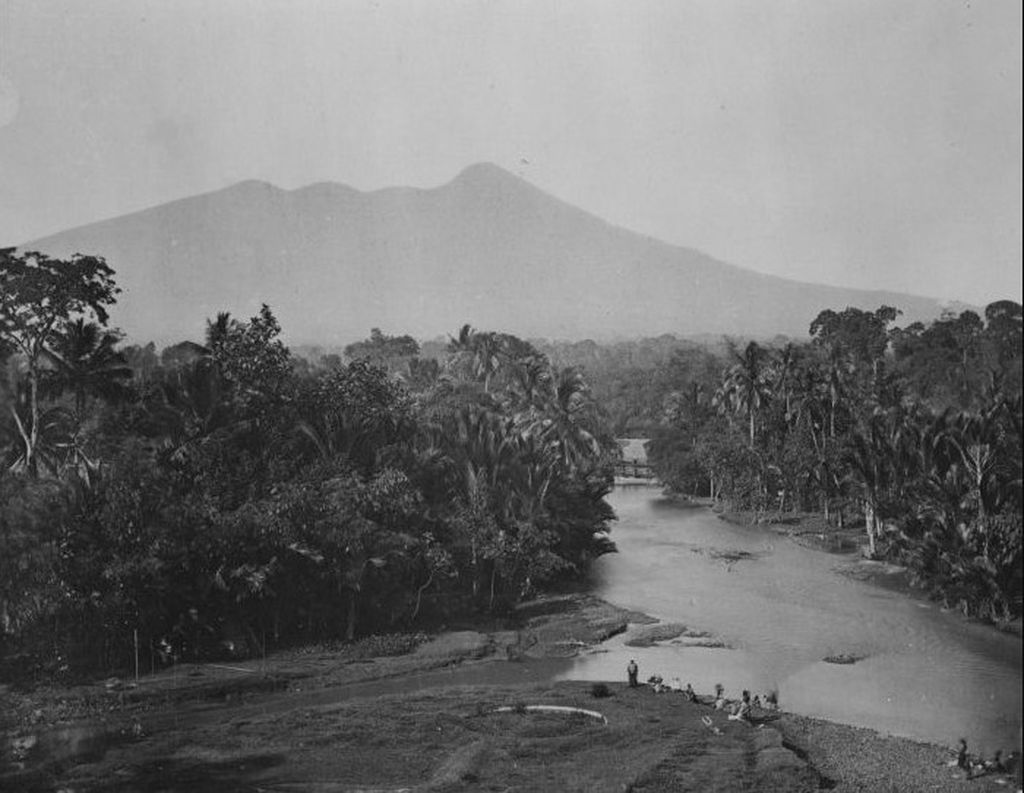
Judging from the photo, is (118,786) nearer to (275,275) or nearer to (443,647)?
(443,647)

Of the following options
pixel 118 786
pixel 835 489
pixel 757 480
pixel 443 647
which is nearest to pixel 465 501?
pixel 443 647

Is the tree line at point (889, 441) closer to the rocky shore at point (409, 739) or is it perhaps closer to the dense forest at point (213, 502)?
the rocky shore at point (409, 739)

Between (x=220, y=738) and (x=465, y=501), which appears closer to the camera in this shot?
(x=220, y=738)

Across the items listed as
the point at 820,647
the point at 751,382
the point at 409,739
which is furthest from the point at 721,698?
the point at 751,382

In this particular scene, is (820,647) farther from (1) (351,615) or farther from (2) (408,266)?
(2) (408,266)

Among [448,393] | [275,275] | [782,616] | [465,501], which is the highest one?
[275,275]

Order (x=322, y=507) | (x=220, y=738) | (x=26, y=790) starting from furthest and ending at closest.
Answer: (x=322, y=507)
(x=220, y=738)
(x=26, y=790)

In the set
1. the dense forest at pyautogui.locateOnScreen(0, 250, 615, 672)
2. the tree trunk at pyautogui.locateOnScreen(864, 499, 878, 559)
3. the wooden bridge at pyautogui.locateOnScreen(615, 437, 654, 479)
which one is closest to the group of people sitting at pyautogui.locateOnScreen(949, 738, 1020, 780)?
the dense forest at pyautogui.locateOnScreen(0, 250, 615, 672)
